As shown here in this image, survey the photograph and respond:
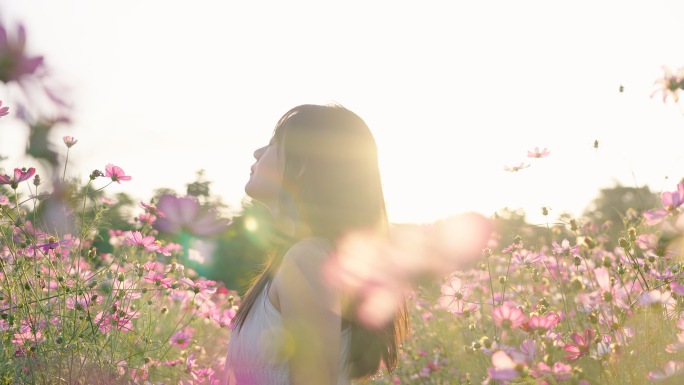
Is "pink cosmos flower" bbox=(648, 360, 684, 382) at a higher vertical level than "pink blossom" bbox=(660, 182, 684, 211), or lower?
lower

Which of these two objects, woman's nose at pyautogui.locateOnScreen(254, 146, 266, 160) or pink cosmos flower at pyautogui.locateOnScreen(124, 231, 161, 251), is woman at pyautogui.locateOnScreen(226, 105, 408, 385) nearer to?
woman's nose at pyautogui.locateOnScreen(254, 146, 266, 160)

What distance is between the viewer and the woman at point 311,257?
4.62 ft

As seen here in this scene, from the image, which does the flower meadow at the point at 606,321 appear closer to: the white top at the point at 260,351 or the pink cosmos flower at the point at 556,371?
the pink cosmos flower at the point at 556,371

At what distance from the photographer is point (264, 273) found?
73.7 inches

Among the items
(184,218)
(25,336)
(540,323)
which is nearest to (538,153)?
(540,323)

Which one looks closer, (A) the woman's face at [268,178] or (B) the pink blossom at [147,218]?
(A) the woman's face at [268,178]

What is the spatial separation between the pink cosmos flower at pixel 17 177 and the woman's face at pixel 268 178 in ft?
2.30

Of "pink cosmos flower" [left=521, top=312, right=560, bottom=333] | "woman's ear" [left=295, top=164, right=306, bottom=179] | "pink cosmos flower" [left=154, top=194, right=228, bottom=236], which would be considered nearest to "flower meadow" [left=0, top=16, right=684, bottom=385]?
"pink cosmos flower" [left=521, top=312, right=560, bottom=333]

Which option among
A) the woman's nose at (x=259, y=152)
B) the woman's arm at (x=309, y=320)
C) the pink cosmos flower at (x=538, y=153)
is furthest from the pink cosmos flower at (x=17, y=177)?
the pink cosmos flower at (x=538, y=153)

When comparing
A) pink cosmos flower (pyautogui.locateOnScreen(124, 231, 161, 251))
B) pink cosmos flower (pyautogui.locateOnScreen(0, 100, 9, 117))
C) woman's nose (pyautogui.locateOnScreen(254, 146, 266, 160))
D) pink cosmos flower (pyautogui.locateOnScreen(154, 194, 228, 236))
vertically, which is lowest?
pink cosmos flower (pyautogui.locateOnScreen(154, 194, 228, 236))

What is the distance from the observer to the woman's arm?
1386 mm


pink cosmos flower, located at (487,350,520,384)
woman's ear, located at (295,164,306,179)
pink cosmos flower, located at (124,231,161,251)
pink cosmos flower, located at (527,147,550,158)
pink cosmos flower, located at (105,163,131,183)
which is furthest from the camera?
pink cosmos flower, located at (527,147,550,158)

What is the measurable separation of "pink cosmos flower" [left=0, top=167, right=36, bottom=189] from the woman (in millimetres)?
710

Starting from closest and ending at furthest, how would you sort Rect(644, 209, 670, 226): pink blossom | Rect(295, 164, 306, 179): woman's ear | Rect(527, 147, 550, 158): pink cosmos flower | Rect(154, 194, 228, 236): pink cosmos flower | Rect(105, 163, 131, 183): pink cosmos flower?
1. Rect(644, 209, 670, 226): pink blossom
2. Rect(295, 164, 306, 179): woman's ear
3. Rect(105, 163, 131, 183): pink cosmos flower
4. Rect(527, 147, 550, 158): pink cosmos flower
5. Rect(154, 194, 228, 236): pink cosmos flower
